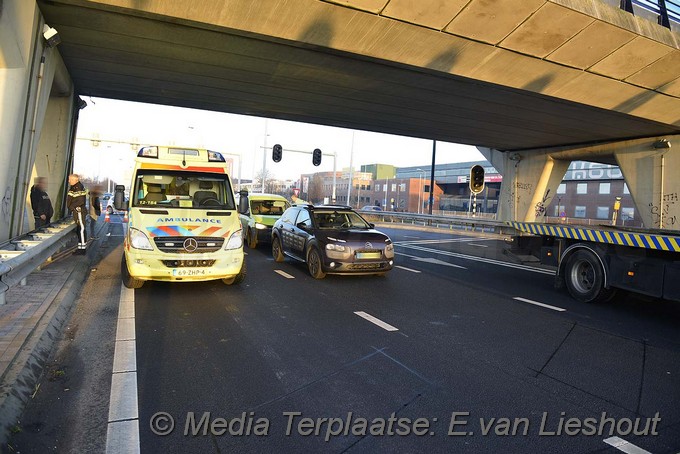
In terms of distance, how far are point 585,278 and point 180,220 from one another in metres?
7.58

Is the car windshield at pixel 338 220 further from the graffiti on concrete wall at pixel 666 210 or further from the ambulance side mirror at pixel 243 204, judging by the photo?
the graffiti on concrete wall at pixel 666 210

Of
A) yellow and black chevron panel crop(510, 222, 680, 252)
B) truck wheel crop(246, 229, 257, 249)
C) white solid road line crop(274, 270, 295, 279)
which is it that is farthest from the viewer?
truck wheel crop(246, 229, 257, 249)

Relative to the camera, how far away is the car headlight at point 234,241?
7961 mm

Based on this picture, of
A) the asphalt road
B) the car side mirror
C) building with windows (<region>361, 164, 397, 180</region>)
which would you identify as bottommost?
the asphalt road

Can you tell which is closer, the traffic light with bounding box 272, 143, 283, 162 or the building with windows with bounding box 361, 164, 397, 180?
the traffic light with bounding box 272, 143, 283, 162

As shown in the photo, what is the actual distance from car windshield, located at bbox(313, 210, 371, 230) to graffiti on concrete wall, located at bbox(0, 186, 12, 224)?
5.66 m

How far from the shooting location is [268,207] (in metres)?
16.2

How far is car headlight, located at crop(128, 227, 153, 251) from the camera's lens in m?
7.45

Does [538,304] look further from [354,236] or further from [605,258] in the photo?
[354,236]

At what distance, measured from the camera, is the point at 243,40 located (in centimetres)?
1020

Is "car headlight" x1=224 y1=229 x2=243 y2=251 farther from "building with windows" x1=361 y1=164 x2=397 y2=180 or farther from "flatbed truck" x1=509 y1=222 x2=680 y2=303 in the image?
"building with windows" x1=361 y1=164 x2=397 y2=180

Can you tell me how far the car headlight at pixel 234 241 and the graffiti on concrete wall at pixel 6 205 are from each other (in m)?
3.46

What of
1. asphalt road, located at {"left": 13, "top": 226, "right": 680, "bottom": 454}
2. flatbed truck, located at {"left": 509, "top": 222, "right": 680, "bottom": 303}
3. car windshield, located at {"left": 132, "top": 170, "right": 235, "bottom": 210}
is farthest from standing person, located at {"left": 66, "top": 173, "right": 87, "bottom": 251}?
flatbed truck, located at {"left": 509, "top": 222, "right": 680, "bottom": 303}

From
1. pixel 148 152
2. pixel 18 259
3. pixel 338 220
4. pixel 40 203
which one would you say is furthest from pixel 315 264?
pixel 40 203
